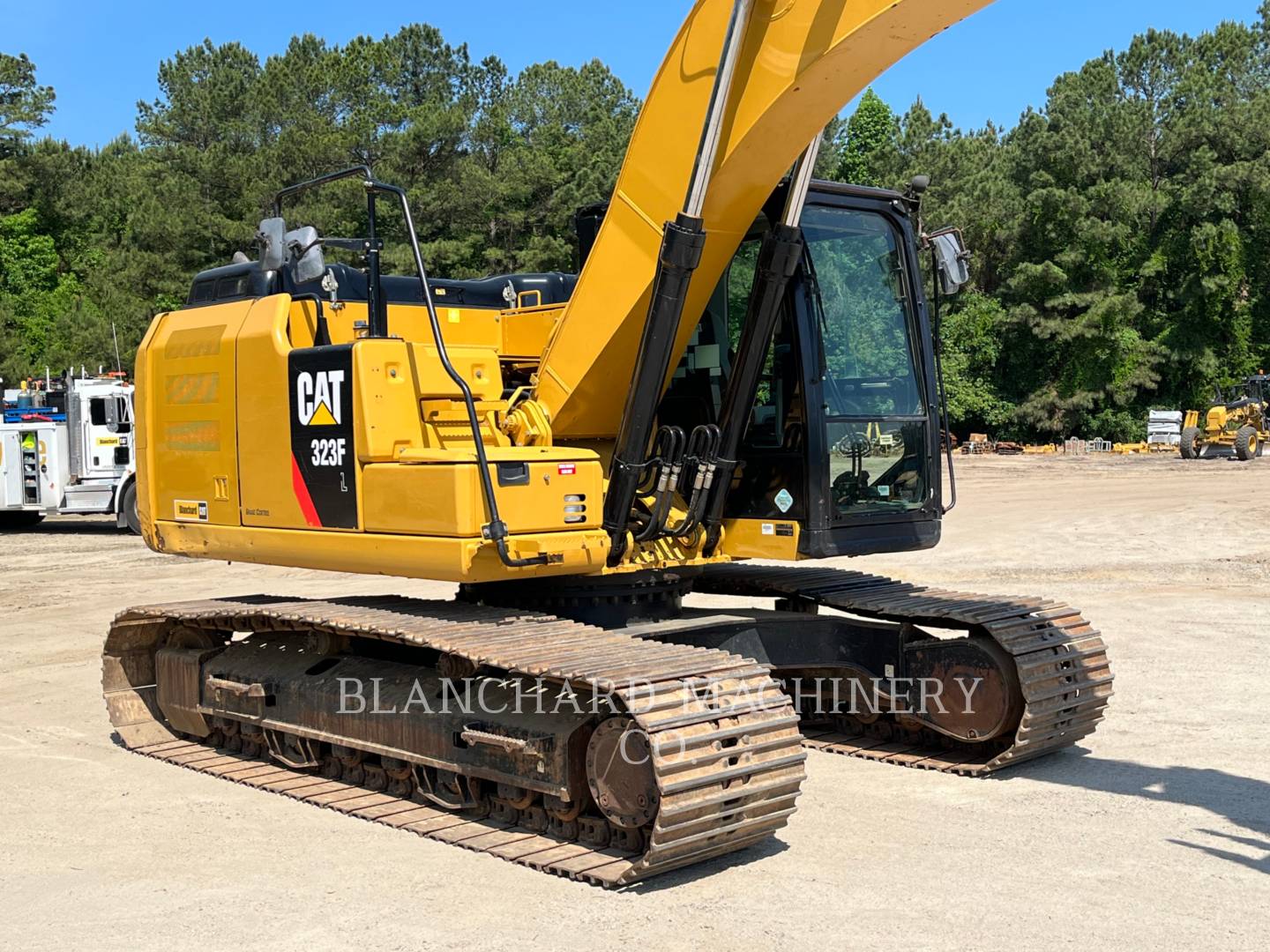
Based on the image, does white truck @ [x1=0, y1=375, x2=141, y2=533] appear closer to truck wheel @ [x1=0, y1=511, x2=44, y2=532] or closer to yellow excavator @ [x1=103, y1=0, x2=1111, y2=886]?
truck wheel @ [x1=0, y1=511, x2=44, y2=532]

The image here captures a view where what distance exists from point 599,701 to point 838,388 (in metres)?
2.10

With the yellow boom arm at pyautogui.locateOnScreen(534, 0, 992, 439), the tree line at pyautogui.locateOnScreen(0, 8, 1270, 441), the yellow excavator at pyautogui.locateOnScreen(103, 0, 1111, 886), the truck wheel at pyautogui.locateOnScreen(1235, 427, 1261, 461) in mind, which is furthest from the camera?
the tree line at pyautogui.locateOnScreen(0, 8, 1270, 441)

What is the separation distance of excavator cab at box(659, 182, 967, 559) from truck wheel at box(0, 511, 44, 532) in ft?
67.4

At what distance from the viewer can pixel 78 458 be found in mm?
22297

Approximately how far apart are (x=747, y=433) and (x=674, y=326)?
0.82 m

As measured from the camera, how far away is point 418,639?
6.16 meters

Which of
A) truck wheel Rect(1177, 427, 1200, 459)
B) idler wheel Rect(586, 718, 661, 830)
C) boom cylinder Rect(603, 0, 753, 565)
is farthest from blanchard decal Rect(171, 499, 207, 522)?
truck wheel Rect(1177, 427, 1200, 459)

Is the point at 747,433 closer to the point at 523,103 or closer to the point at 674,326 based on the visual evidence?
the point at 674,326

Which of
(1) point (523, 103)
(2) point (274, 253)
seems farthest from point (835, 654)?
(1) point (523, 103)

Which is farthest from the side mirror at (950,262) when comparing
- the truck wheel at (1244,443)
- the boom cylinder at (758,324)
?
the truck wheel at (1244,443)

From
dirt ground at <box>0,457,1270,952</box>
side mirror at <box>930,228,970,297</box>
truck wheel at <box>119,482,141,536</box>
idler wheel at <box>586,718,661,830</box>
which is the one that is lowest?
dirt ground at <box>0,457,1270,952</box>

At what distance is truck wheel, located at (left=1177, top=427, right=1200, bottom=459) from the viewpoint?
122 feet

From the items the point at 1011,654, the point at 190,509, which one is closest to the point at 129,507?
the point at 190,509

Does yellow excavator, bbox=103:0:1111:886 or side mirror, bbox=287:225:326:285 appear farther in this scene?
side mirror, bbox=287:225:326:285
